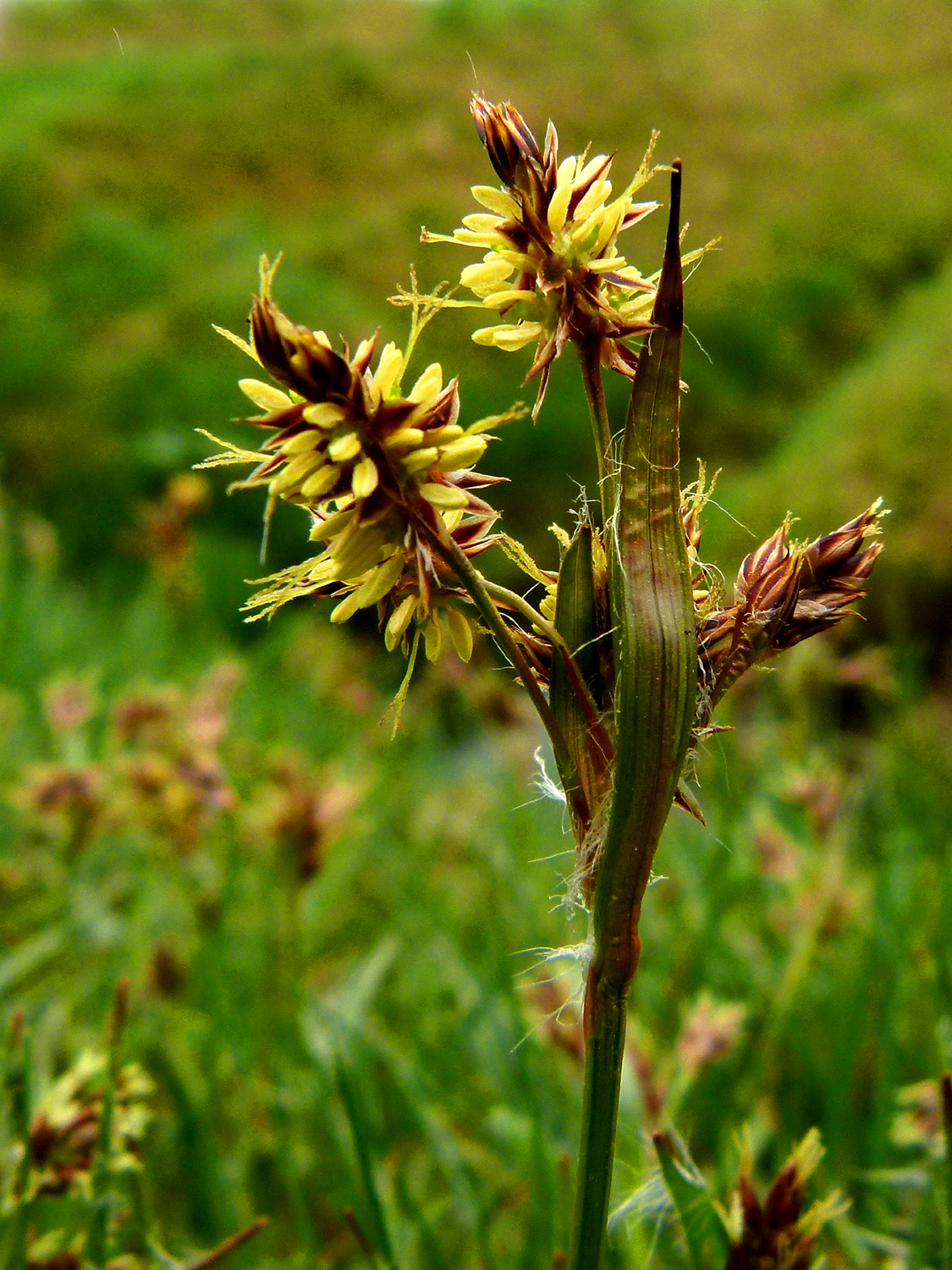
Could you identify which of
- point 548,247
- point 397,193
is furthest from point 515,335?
point 397,193

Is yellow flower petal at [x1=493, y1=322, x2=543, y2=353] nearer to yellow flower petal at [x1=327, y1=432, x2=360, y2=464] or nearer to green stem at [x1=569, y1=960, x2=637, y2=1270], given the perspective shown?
yellow flower petal at [x1=327, y1=432, x2=360, y2=464]

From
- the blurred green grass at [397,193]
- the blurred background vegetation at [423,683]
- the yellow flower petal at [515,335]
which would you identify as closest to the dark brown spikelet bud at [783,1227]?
the blurred background vegetation at [423,683]

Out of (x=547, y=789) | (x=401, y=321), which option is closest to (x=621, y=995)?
(x=547, y=789)

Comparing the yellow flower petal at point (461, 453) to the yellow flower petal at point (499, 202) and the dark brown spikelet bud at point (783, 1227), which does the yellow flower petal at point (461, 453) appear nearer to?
the yellow flower petal at point (499, 202)

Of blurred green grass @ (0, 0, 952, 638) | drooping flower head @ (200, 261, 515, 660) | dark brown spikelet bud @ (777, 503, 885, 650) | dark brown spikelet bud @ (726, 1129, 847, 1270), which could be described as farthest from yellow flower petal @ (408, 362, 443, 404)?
blurred green grass @ (0, 0, 952, 638)

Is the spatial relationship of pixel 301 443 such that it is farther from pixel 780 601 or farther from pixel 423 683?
pixel 423 683

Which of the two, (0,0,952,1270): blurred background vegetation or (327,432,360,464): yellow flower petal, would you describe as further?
(0,0,952,1270): blurred background vegetation

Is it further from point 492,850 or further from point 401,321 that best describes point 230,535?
point 492,850
